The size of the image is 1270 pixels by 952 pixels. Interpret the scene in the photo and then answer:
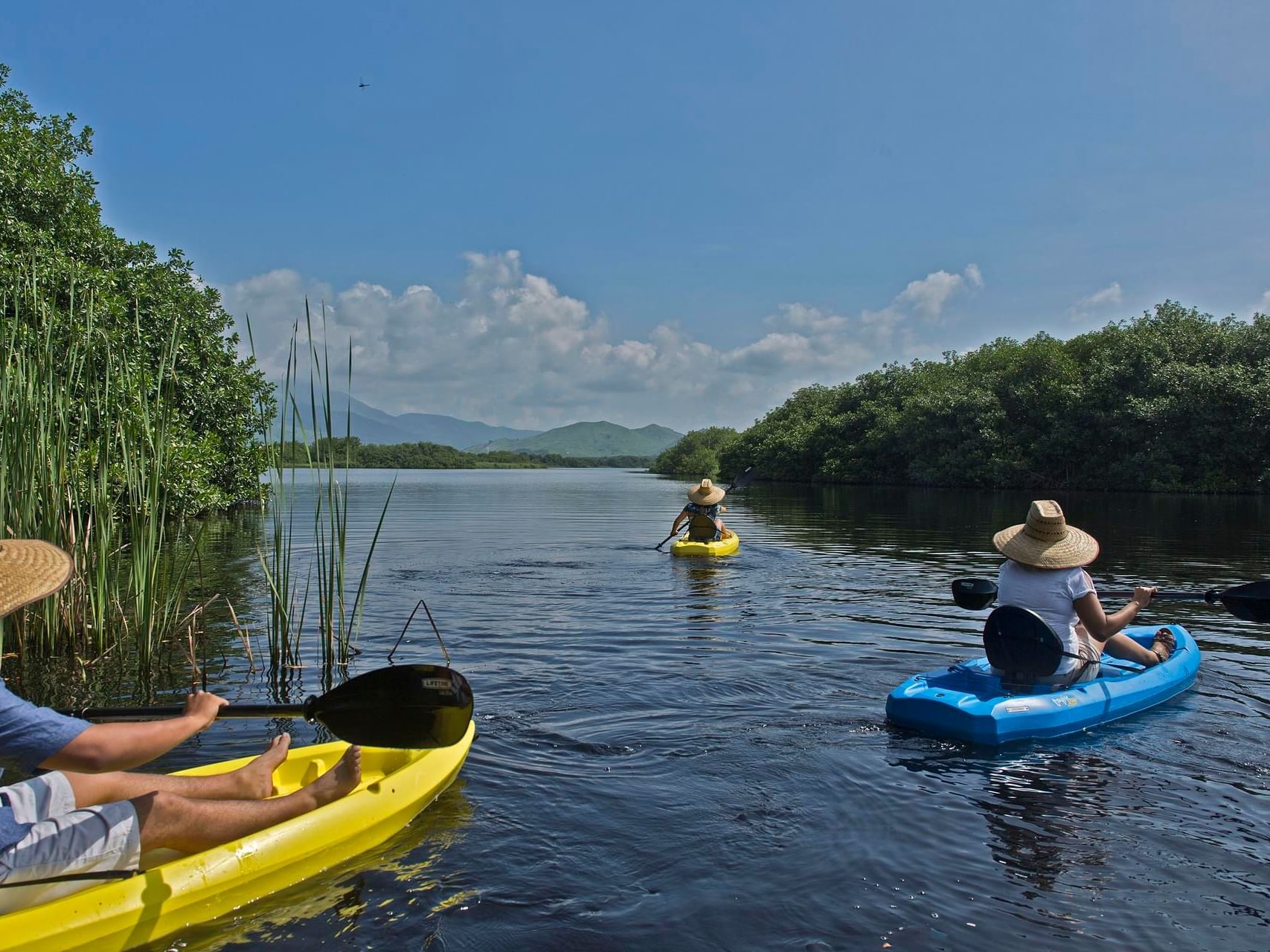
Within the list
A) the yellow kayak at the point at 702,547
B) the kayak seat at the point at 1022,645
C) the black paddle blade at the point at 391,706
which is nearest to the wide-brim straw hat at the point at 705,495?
the yellow kayak at the point at 702,547

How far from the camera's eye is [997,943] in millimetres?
4113

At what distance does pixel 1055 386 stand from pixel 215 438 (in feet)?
153

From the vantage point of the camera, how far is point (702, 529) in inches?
729

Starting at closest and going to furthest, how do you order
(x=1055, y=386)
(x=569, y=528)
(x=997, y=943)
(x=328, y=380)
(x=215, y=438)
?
(x=997, y=943) → (x=328, y=380) → (x=215, y=438) → (x=569, y=528) → (x=1055, y=386)

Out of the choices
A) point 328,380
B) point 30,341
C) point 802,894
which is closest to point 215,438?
point 30,341

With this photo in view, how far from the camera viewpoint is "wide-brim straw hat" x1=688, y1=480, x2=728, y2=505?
18.3 metres

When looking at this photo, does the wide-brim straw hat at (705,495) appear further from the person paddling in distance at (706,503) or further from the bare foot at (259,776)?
the bare foot at (259,776)

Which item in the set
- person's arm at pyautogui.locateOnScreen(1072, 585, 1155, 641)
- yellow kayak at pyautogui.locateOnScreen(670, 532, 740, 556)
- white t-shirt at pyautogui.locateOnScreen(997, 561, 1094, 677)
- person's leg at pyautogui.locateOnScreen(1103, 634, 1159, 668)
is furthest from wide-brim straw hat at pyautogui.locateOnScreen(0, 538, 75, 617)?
yellow kayak at pyautogui.locateOnScreen(670, 532, 740, 556)

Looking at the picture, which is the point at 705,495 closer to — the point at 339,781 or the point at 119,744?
the point at 339,781

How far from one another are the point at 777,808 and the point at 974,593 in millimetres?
3546

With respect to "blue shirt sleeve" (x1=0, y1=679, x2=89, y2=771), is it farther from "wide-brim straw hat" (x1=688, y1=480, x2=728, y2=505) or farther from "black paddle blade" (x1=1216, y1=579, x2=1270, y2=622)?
"wide-brim straw hat" (x1=688, y1=480, x2=728, y2=505)

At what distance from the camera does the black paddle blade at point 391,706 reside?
5.11 metres

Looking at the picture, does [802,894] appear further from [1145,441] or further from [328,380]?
[1145,441]

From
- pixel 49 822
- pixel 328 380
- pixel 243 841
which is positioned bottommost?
pixel 243 841
